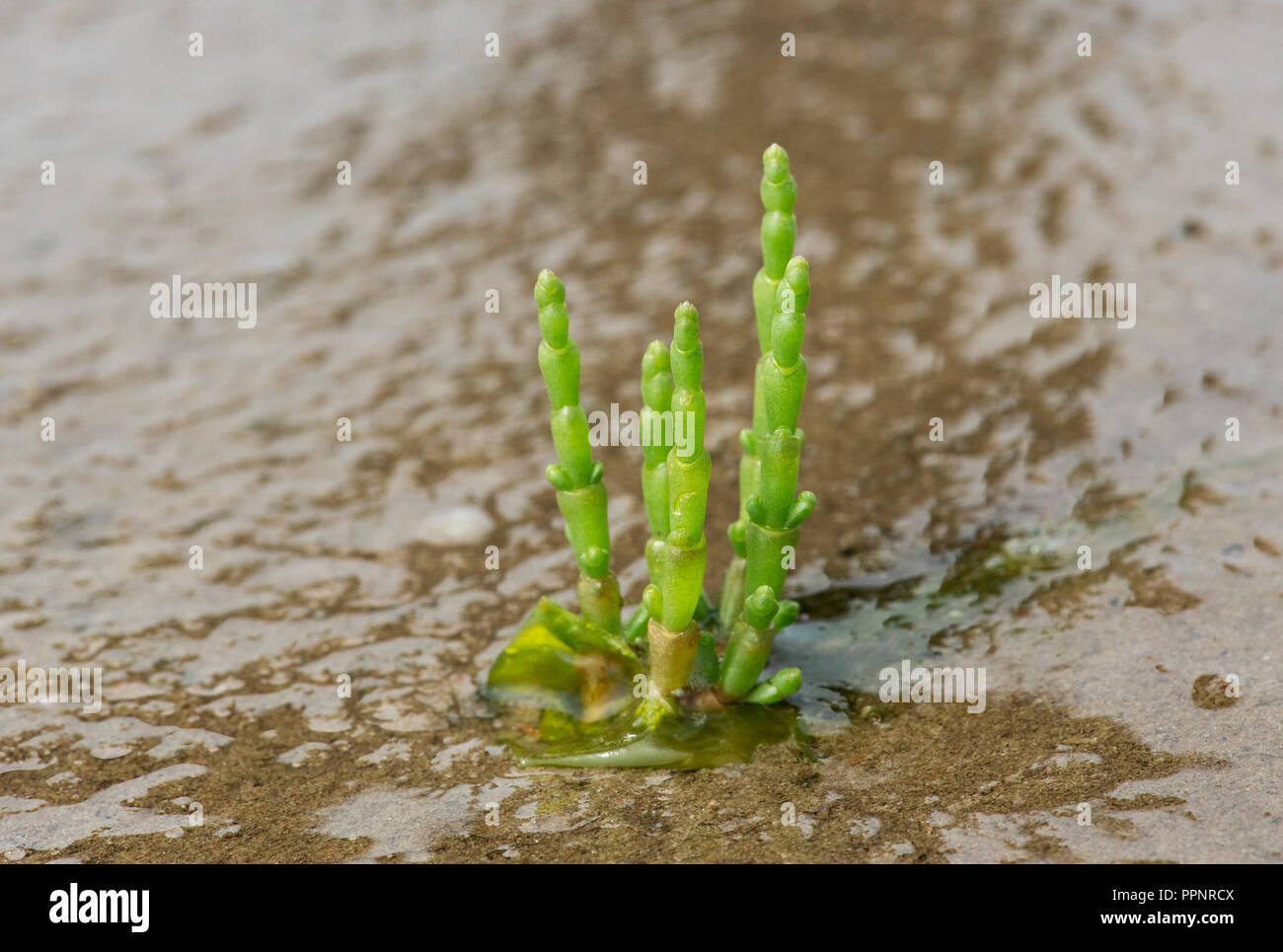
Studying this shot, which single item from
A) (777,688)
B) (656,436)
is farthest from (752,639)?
(656,436)

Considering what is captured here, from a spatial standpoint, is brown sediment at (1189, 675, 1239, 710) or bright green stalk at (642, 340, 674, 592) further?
brown sediment at (1189, 675, 1239, 710)

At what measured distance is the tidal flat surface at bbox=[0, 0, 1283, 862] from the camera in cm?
260

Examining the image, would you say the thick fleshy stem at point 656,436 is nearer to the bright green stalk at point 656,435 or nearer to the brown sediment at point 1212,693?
the bright green stalk at point 656,435

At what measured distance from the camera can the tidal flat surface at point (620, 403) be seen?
102 inches

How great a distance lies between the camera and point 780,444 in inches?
98.0

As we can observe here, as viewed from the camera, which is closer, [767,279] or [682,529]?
[682,529]

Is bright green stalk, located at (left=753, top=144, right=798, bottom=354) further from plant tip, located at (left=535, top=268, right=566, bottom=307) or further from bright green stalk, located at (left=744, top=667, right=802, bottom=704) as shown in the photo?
bright green stalk, located at (left=744, top=667, right=802, bottom=704)

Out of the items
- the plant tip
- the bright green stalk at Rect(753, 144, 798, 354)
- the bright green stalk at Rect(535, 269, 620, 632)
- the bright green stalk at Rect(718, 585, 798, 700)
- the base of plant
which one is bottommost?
the base of plant

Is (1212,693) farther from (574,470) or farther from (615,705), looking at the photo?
(574,470)

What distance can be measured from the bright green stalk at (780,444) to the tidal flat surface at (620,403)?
1.36ft

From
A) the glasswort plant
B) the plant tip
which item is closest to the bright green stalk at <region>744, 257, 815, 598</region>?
the glasswort plant

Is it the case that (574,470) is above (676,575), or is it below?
above

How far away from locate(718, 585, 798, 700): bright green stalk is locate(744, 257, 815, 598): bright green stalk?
63mm

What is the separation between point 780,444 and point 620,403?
1.81m
